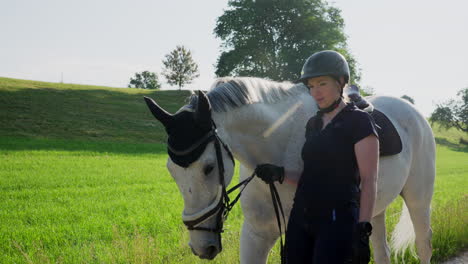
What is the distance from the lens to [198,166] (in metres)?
2.23

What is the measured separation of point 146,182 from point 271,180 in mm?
10176

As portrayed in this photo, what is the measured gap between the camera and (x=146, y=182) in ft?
39.4

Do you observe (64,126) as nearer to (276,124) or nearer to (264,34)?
(264,34)

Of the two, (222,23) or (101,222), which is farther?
(222,23)

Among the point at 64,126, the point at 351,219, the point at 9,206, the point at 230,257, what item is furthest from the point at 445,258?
the point at 64,126

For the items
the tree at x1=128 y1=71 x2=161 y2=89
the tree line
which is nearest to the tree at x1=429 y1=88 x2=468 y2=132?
the tree line

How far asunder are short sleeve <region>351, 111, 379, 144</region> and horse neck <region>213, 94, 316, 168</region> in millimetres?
679

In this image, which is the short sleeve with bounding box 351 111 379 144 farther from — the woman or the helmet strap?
the helmet strap

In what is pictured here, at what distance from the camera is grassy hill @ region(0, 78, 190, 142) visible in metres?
22.8

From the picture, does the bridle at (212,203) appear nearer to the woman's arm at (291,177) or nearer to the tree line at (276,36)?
the woman's arm at (291,177)

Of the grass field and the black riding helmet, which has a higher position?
the black riding helmet

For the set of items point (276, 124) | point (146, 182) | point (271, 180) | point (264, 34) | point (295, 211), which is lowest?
point (146, 182)

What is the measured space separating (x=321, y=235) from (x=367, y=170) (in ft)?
1.59

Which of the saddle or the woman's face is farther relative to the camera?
the saddle
